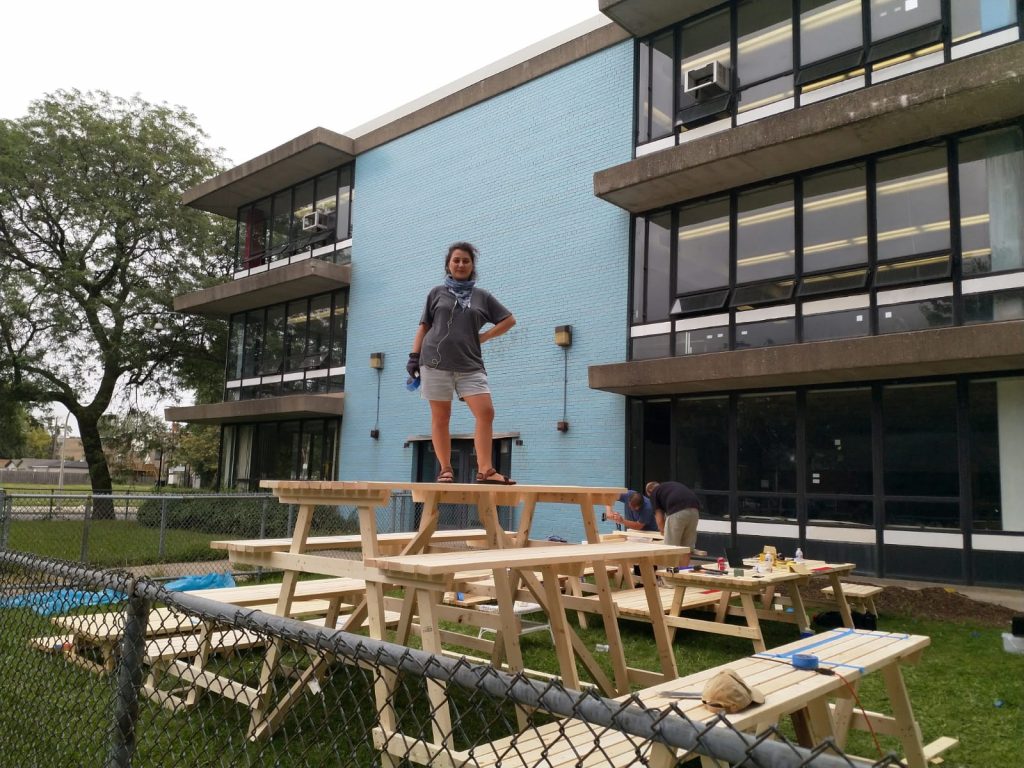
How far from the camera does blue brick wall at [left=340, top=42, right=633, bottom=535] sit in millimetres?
14531

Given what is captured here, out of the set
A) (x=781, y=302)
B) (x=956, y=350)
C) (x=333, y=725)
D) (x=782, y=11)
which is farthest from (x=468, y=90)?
(x=333, y=725)

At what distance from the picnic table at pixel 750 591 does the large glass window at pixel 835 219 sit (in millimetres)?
5809

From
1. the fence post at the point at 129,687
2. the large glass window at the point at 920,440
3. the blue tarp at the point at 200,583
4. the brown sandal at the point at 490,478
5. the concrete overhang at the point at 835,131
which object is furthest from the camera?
the large glass window at the point at 920,440

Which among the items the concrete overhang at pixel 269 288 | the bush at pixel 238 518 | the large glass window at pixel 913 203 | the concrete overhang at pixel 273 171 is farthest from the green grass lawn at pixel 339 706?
the concrete overhang at pixel 273 171

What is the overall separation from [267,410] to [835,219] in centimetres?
1446

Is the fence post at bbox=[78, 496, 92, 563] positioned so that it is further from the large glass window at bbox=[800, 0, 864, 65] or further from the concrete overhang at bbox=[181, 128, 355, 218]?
the large glass window at bbox=[800, 0, 864, 65]

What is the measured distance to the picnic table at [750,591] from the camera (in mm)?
6789

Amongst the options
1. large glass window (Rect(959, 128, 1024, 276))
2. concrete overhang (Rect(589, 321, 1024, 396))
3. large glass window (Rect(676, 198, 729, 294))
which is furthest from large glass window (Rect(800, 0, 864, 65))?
concrete overhang (Rect(589, 321, 1024, 396))

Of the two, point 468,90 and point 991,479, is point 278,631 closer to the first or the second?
point 991,479

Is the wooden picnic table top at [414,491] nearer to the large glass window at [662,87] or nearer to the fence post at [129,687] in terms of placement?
the fence post at [129,687]

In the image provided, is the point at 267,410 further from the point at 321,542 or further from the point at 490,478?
the point at 490,478

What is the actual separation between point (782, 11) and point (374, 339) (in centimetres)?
1135

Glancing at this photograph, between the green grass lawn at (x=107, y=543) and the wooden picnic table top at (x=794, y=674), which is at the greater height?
the wooden picnic table top at (x=794, y=674)

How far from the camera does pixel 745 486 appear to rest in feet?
41.5
